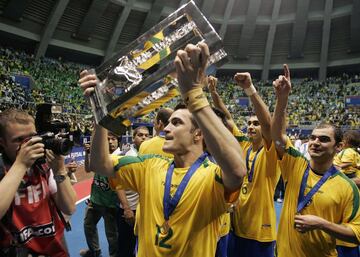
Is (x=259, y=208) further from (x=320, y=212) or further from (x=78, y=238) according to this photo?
(x=78, y=238)

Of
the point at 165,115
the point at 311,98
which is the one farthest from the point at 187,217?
the point at 311,98

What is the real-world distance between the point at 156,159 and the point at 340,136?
174cm

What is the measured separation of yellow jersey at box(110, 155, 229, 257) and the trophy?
21.8 inches

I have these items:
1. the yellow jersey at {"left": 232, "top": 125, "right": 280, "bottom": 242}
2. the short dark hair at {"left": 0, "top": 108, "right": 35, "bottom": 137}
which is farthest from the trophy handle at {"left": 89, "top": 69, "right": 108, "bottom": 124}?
the yellow jersey at {"left": 232, "top": 125, "right": 280, "bottom": 242}

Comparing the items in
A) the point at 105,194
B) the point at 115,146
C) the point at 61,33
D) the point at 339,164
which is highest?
the point at 61,33

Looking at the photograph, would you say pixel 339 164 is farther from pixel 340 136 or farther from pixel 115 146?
pixel 115 146

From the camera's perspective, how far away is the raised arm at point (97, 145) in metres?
1.79

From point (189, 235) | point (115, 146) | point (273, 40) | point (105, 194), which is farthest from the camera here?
point (273, 40)

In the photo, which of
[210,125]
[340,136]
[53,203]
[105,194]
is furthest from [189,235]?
[105,194]

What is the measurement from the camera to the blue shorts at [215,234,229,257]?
10.6 feet

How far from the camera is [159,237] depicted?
6.48 feet

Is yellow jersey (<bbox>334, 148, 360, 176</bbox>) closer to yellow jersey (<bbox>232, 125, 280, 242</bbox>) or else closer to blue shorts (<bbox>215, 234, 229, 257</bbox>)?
yellow jersey (<bbox>232, 125, 280, 242</bbox>)

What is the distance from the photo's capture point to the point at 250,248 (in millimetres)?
3395

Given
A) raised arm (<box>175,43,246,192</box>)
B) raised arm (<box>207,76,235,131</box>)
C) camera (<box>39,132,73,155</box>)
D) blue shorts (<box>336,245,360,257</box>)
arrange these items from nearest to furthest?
1. raised arm (<box>175,43,246,192</box>)
2. camera (<box>39,132,73,155</box>)
3. raised arm (<box>207,76,235,131</box>)
4. blue shorts (<box>336,245,360,257</box>)
